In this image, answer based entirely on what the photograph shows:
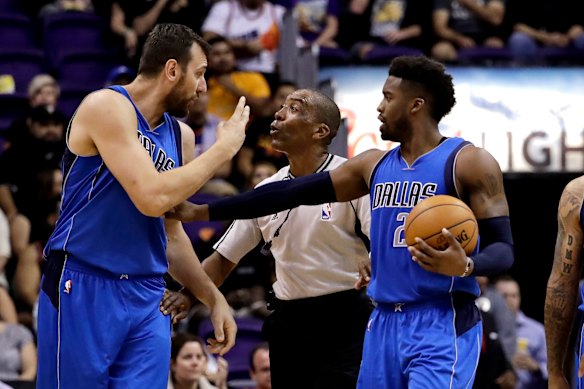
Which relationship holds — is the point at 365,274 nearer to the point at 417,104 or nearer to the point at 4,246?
the point at 417,104

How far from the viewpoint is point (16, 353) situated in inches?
336

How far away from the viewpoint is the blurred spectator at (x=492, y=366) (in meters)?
9.91

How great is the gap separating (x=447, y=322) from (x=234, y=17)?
7.62m

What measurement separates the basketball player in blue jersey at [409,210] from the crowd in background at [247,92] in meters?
3.13

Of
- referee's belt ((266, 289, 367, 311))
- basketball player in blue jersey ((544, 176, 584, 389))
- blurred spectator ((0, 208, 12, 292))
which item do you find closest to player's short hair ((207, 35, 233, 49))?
blurred spectator ((0, 208, 12, 292))

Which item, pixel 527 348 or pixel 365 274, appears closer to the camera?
pixel 365 274

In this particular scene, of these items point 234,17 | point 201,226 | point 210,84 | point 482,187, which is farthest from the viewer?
point 234,17

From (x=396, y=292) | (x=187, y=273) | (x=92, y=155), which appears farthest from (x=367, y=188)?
(x=92, y=155)

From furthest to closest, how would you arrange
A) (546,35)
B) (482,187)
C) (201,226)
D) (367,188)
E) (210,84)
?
1. (546,35)
2. (210,84)
3. (201,226)
4. (367,188)
5. (482,187)

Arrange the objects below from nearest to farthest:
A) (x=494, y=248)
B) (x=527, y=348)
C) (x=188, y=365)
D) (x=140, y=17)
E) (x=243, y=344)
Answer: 1. (x=494, y=248)
2. (x=188, y=365)
3. (x=243, y=344)
4. (x=527, y=348)
5. (x=140, y=17)

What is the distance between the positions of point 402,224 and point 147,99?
4.17ft

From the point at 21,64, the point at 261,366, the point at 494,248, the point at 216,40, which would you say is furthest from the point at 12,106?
the point at 494,248

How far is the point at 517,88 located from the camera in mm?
12461

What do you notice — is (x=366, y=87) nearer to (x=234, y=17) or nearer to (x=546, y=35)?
(x=234, y=17)
